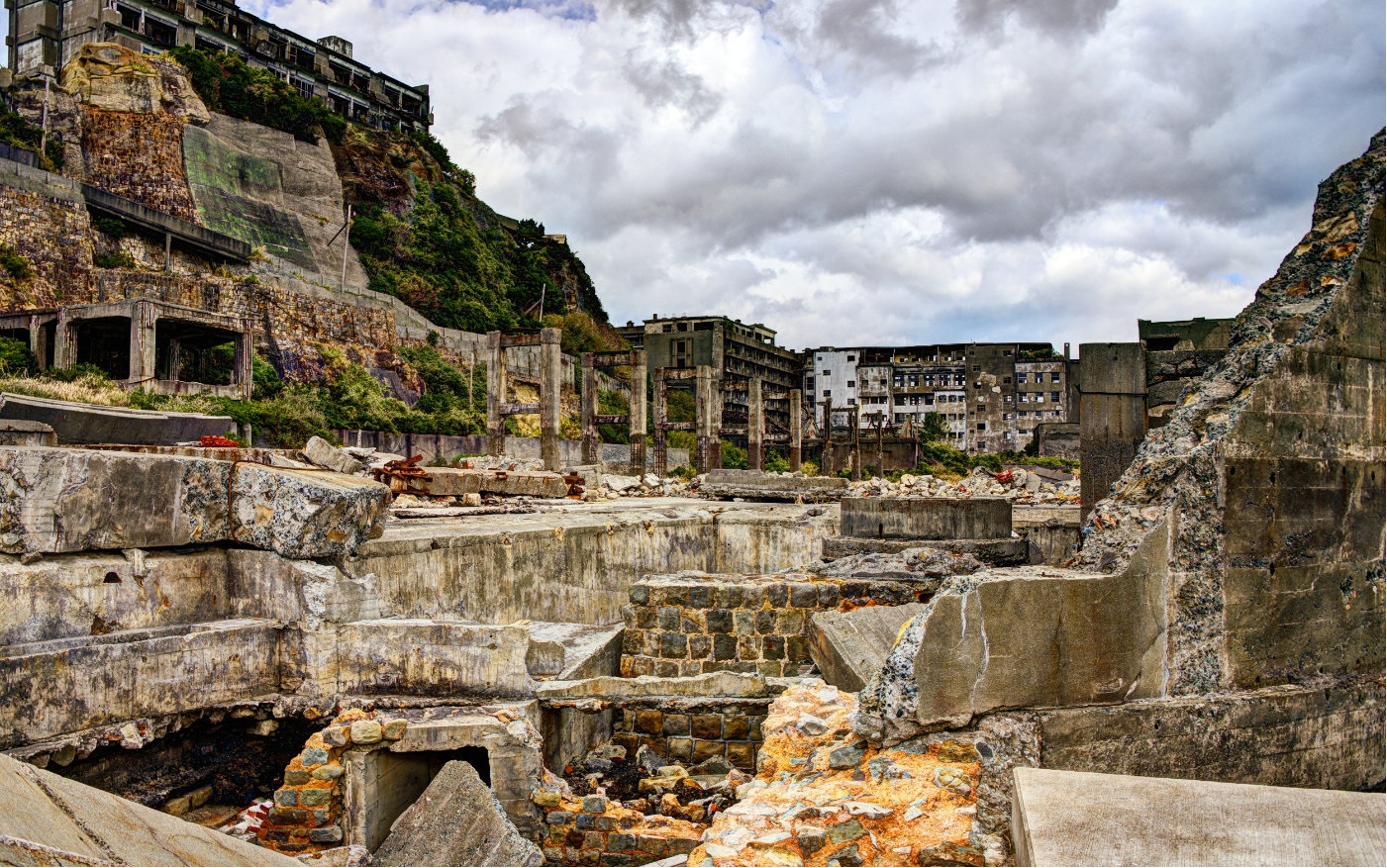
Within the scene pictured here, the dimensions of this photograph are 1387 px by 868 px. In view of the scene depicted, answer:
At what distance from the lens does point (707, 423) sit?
28.3m

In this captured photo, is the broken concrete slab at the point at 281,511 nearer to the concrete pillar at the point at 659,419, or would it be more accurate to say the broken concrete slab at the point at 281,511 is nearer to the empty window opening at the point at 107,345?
the empty window opening at the point at 107,345

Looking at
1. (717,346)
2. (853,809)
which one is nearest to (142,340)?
(853,809)

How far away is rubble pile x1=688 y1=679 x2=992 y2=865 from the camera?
12.1ft

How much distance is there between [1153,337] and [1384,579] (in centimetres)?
2239

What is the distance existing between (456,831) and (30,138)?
35993 millimetres

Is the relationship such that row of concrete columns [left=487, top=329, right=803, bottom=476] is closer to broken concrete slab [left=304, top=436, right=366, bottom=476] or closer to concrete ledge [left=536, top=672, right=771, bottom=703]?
broken concrete slab [left=304, top=436, right=366, bottom=476]

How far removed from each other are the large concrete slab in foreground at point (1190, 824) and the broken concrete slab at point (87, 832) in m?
2.87

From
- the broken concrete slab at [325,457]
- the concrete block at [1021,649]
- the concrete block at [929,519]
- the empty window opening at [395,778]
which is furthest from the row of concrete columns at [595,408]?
the concrete block at [1021,649]

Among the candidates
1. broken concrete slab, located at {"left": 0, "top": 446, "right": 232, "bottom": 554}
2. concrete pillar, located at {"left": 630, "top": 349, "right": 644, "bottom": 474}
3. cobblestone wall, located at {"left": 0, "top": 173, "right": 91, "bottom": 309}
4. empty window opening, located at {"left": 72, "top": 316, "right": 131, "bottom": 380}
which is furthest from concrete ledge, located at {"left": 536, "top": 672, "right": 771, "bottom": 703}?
cobblestone wall, located at {"left": 0, "top": 173, "right": 91, "bottom": 309}

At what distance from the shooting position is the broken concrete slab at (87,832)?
2486 mm

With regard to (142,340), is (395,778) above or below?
below

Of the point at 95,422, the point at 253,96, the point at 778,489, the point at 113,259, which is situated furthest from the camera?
the point at 253,96

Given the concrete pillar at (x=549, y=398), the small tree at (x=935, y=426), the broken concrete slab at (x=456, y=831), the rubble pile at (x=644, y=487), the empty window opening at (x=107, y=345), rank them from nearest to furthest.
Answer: the broken concrete slab at (x=456, y=831)
the rubble pile at (x=644, y=487)
the empty window opening at (x=107, y=345)
the concrete pillar at (x=549, y=398)
the small tree at (x=935, y=426)

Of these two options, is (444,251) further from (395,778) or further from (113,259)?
(395,778)
